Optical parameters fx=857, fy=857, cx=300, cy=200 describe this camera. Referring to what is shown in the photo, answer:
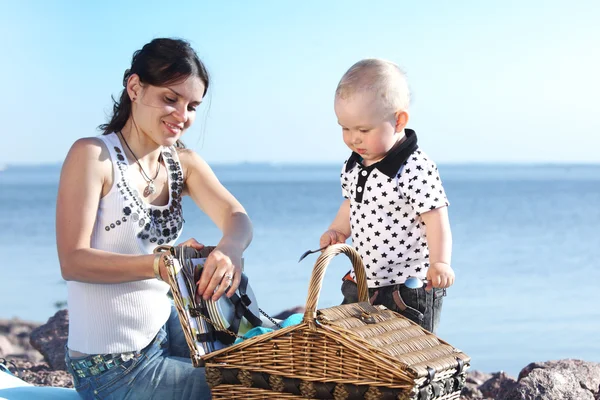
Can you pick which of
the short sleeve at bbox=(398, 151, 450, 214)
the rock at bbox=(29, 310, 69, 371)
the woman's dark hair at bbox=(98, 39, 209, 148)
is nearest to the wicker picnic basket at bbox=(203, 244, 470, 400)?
the short sleeve at bbox=(398, 151, 450, 214)

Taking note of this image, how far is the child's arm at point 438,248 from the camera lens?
3.31 metres

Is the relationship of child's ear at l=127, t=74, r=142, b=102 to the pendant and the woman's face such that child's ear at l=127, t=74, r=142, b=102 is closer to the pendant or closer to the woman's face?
the woman's face

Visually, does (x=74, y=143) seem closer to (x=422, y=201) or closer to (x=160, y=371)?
(x=160, y=371)

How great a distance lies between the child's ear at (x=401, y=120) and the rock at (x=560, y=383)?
5.67 ft

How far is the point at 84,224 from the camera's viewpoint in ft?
10.6

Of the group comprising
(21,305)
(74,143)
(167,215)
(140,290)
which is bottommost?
(21,305)

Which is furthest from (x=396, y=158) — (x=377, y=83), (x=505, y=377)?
(x=505, y=377)

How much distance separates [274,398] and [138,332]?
2.35ft

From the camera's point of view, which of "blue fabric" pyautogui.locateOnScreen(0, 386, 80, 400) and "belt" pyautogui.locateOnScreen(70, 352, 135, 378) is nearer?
"belt" pyautogui.locateOnScreen(70, 352, 135, 378)

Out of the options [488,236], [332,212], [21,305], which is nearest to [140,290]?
[21,305]

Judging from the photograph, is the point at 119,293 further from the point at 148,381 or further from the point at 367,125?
the point at 367,125

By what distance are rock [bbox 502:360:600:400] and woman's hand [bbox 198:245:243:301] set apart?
6.59ft

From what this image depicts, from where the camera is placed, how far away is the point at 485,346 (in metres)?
8.98

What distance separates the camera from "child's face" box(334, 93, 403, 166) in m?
3.46
